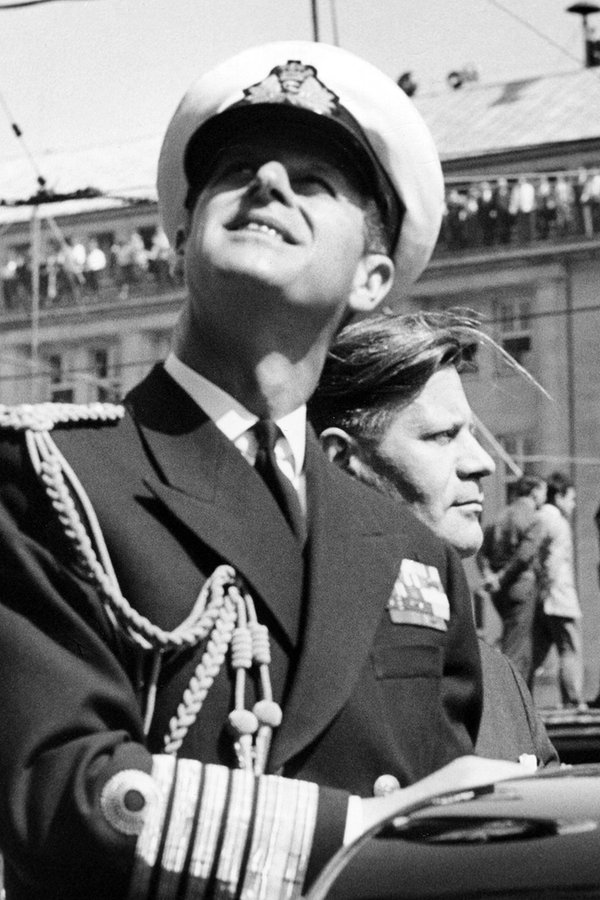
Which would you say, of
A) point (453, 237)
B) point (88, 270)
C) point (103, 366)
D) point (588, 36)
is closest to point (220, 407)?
point (588, 36)

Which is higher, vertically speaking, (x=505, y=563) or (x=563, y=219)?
(x=563, y=219)

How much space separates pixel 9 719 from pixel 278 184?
2.67 feet

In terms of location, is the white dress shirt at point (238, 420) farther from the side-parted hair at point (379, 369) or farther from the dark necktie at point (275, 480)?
the side-parted hair at point (379, 369)

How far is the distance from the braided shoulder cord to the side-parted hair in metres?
1.53

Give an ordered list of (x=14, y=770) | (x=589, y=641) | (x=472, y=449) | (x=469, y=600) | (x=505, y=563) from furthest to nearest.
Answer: (x=589, y=641) < (x=505, y=563) < (x=472, y=449) < (x=469, y=600) < (x=14, y=770)

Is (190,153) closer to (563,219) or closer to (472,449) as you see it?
(472,449)

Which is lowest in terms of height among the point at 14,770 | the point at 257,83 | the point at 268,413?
the point at 14,770

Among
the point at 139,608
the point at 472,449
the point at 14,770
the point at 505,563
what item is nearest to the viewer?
the point at 14,770

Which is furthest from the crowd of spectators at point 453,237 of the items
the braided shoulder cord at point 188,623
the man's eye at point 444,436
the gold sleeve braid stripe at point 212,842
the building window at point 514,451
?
the gold sleeve braid stripe at point 212,842

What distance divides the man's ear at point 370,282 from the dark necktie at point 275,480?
9.5 inches

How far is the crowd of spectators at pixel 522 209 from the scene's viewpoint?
30.5m

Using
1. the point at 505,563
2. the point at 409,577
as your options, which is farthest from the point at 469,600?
the point at 505,563

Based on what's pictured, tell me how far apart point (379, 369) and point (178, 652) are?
1.67m

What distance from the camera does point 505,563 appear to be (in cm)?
1550
